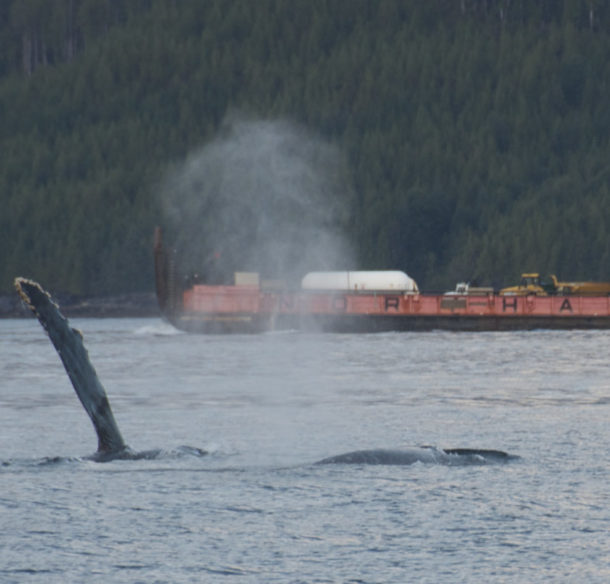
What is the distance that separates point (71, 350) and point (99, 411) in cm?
156

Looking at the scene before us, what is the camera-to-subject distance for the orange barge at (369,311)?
89625 mm

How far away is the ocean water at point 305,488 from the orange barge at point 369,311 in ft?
143

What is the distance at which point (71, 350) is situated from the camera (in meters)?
22.0

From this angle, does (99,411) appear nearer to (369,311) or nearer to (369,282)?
(369,311)

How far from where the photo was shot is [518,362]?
58562mm

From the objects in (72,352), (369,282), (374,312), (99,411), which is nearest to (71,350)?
(72,352)

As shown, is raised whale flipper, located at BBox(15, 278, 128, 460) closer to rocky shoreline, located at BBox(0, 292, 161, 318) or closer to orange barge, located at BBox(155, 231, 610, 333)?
orange barge, located at BBox(155, 231, 610, 333)

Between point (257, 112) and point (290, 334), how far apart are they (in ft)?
330

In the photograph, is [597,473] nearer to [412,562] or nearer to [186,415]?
[412,562]

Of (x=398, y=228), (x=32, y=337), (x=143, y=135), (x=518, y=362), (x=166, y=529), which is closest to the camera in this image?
(x=166, y=529)

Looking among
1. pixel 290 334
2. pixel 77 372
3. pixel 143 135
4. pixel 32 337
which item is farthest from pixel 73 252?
pixel 77 372

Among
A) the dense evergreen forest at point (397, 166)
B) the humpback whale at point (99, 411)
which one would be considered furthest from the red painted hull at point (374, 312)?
the humpback whale at point (99, 411)

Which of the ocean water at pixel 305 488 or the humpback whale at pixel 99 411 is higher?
the humpback whale at pixel 99 411

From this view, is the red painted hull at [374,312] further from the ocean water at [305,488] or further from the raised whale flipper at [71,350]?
the raised whale flipper at [71,350]
